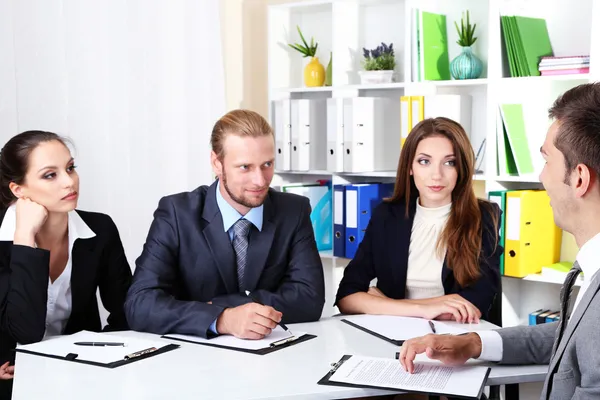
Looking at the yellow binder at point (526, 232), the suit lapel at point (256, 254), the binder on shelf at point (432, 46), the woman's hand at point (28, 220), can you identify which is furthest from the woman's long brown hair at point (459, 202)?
the woman's hand at point (28, 220)

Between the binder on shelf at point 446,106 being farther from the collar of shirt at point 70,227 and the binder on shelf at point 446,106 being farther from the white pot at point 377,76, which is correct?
the collar of shirt at point 70,227

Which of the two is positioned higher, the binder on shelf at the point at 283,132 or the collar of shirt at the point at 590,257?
the binder on shelf at the point at 283,132

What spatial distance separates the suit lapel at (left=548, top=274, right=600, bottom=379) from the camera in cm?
139

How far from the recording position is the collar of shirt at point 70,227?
7.45 feet

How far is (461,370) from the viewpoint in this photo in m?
1.75

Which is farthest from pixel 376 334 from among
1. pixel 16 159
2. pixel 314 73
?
pixel 314 73

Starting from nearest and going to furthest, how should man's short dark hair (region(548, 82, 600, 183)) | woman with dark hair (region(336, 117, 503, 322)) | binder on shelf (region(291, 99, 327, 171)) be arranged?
man's short dark hair (region(548, 82, 600, 183)) < woman with dark hair (region(336, 117, 503, 322)) < binder on shelf (region(291, 99, 327, 171))

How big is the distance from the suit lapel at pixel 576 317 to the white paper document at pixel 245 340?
0.75 meters

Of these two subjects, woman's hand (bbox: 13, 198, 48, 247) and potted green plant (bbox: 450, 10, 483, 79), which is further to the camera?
potted green plant (bbox: 450, 10, 483, 79)

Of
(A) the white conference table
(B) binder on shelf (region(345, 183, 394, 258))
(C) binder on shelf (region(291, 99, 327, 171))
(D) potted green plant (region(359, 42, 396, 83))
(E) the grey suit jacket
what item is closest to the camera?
(E) the grey suit jacket

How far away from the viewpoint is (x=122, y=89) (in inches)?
138

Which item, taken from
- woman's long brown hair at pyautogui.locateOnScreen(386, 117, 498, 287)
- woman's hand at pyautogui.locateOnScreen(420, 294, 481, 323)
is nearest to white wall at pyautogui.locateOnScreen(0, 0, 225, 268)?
woman's long brown hair at pyautogui.locateOnScreen(386, 117, 498, 287)

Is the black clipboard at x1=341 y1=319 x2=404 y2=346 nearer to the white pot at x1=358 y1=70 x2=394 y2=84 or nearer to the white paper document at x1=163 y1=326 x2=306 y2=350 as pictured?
the white paper document at x1=163 y1=326 x2=306 y2=350

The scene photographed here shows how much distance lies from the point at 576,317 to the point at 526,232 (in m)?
1.93
